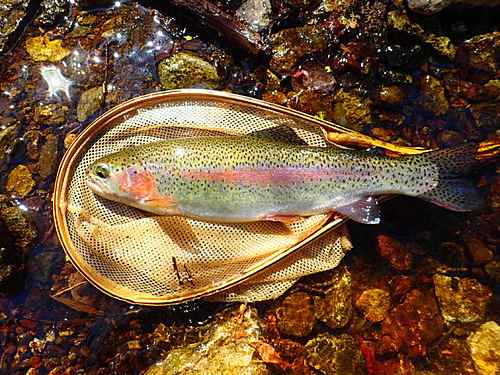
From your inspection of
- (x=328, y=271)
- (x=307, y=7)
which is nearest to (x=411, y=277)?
(x=328, y=271)

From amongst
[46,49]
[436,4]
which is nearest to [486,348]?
[436,4]

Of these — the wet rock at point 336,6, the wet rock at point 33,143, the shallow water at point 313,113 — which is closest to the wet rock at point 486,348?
the shallow water at point 313,113

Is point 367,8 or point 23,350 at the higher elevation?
point 367,8

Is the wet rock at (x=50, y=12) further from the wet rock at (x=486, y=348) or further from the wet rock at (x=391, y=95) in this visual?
the wet rock at (x=486, y=348)

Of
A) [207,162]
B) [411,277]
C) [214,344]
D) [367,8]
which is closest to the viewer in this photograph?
[207,162]

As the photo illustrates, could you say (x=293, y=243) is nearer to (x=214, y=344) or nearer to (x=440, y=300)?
(x=214, y=344)

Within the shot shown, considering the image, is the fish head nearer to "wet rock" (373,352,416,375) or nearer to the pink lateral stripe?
the pink lateral stripe

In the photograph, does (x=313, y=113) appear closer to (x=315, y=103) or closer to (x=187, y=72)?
(x=315, y=103)
